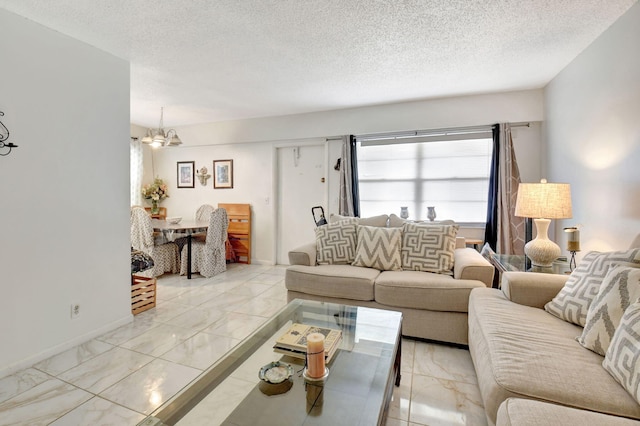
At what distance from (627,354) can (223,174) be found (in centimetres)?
517

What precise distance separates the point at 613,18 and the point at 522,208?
146 centimetres

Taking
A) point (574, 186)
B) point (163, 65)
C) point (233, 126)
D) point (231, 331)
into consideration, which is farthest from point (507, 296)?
point (233, 126)

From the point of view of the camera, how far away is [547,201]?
2221 mm

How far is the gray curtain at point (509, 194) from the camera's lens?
361 centimetres

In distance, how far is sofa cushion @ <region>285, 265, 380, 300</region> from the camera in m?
2.46

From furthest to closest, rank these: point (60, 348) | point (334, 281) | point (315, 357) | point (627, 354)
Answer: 1. point (334, 281)
2. point (60, 348)
3. point (315, 357)
4. point (627, 354)

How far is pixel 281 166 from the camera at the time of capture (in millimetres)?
4938

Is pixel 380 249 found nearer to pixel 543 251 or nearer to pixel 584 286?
pixel 543 251

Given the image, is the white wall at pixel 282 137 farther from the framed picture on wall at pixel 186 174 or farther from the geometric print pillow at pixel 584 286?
the geometric print pillow at pixel 584 286

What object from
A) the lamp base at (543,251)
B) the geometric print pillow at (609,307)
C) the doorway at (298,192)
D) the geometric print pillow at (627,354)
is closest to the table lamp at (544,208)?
A: the lamp base at (543,251)

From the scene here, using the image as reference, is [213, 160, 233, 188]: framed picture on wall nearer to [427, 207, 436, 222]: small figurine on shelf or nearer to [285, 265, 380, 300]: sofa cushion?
[285, 265, 380, 300]: sofa cushion

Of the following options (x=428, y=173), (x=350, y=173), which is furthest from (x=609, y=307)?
(x=350, y=173)

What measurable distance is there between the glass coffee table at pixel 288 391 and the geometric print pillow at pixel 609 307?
0.85 meters

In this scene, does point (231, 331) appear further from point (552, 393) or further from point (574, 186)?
point (574, 186)
